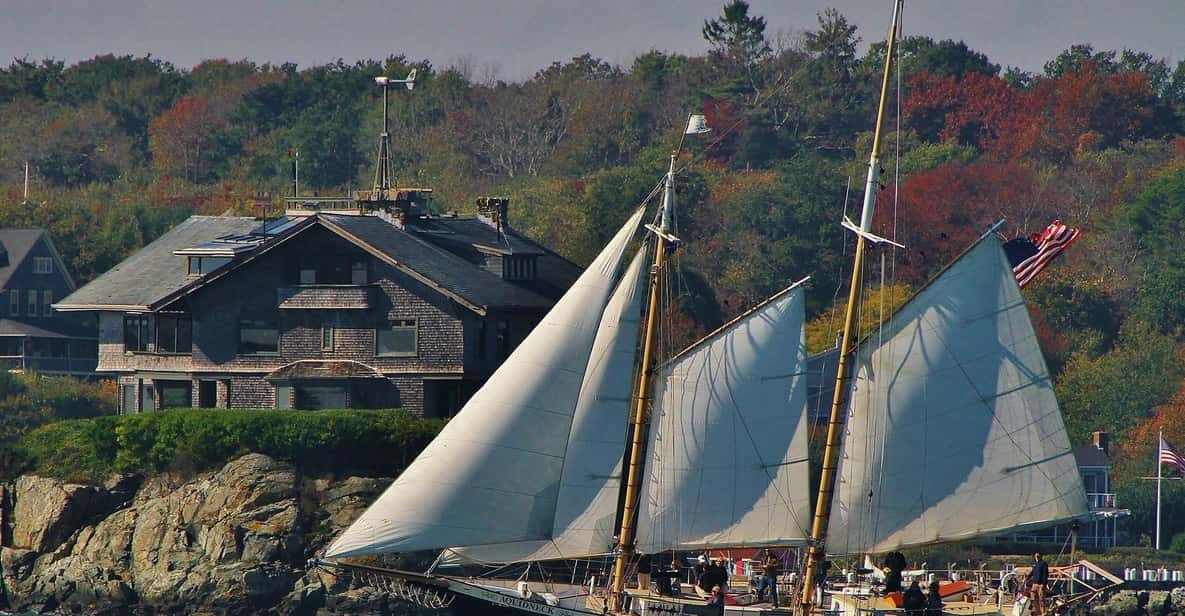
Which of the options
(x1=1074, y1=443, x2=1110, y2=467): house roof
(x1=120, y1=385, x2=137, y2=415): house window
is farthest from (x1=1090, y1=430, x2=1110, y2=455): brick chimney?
(x1=120, y1=385, x2=137, y2=415): house window

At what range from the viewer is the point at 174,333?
71.9m

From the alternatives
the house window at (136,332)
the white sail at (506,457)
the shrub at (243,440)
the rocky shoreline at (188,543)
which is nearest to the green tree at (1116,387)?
the shrub at (243,440)

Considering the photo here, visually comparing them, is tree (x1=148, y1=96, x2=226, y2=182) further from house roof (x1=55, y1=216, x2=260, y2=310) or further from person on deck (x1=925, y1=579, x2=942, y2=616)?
person on deck (x1=925, y1=579, x2=942, y2=616)

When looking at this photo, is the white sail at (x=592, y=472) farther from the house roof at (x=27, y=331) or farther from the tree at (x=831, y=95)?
the tree at (x=831, y=95)

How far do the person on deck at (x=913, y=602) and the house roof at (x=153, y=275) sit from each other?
94.2ft

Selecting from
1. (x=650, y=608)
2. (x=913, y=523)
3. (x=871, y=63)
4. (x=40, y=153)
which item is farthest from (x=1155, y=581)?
(x=40, y=153)

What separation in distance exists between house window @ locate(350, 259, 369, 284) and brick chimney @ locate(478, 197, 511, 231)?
8.12m

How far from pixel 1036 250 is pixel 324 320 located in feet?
76.8

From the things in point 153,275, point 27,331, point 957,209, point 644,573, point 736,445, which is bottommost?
point 644,573

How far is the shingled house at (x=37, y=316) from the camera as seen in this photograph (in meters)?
104

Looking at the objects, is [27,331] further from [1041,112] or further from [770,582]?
[1041,112]

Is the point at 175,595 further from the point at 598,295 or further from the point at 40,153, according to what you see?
the point at 40,153

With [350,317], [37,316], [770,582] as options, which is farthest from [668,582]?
[37,316]

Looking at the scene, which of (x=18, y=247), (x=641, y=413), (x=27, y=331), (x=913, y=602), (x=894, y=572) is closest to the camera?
(x=913, y=602)
